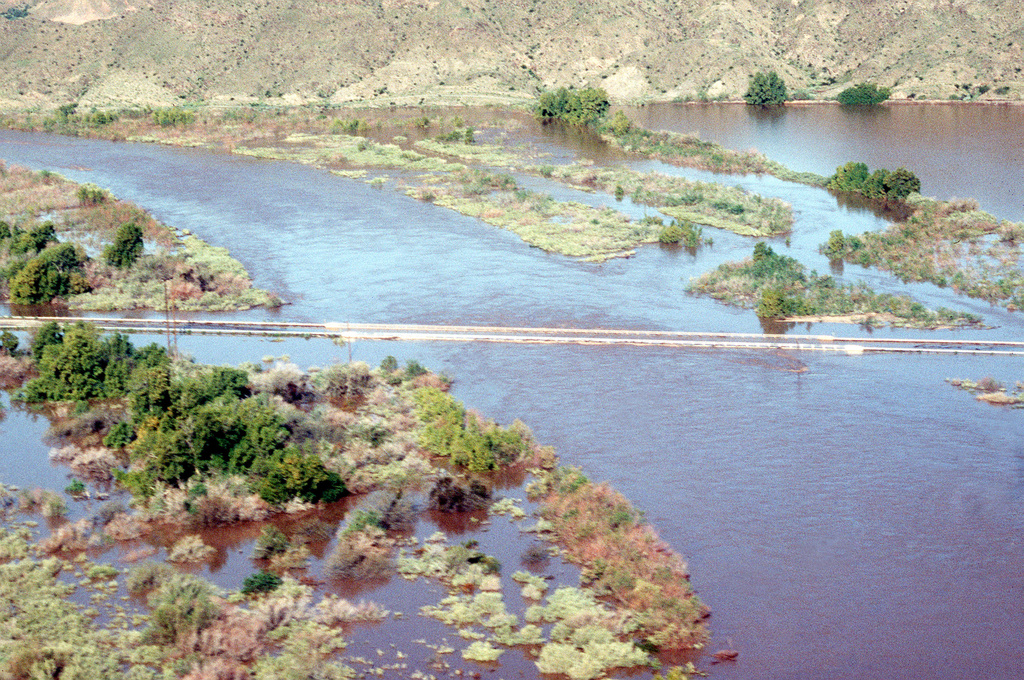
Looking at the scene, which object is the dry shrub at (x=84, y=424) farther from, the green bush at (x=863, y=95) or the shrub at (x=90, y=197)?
the green bush at (x=863, y=95)

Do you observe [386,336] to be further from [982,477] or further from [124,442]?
[982,477]

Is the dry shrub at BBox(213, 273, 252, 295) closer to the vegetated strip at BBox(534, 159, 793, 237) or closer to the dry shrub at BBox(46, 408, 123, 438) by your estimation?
the dry shrub at BBox(46, 408, 123, 438)

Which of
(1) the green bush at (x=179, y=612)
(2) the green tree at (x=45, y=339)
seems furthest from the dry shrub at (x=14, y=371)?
(1) the green bush at (x=179, y=612)

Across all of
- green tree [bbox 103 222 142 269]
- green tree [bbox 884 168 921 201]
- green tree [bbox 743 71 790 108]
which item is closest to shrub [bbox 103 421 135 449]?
green tree [bbox 103 222 142 269]

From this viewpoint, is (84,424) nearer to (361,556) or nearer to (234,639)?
(361,556)

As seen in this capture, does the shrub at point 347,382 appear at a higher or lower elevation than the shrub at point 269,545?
higher

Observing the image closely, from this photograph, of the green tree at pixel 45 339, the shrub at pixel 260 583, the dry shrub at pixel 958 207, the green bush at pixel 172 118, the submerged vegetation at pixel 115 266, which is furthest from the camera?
the green bush at pixel 172 118
